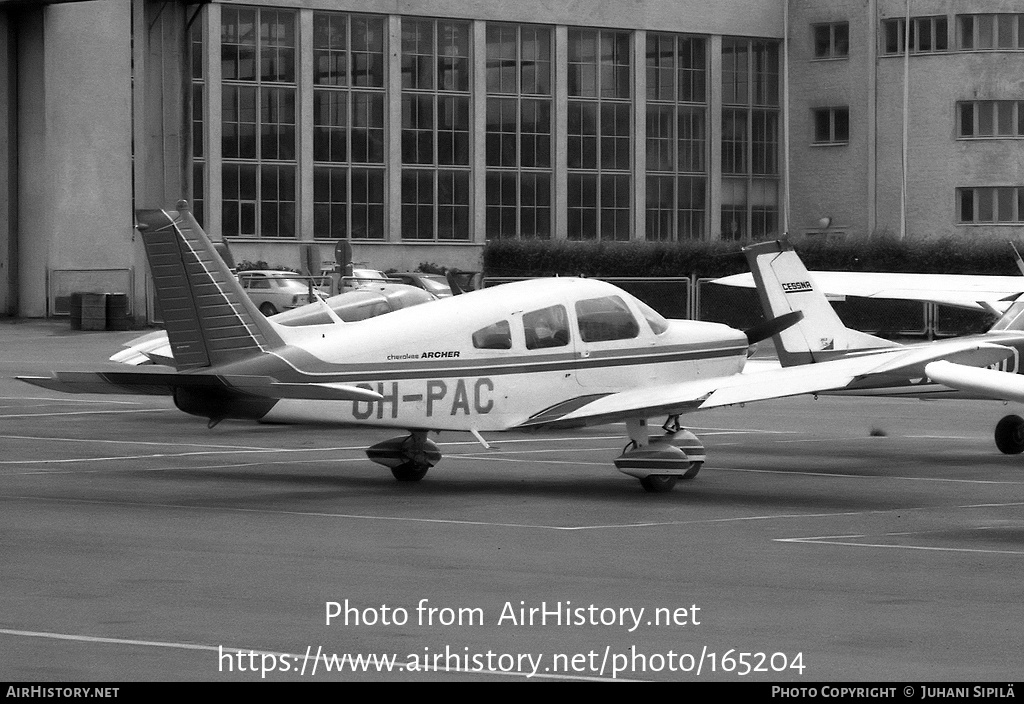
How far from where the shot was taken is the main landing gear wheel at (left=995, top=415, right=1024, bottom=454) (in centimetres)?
2045

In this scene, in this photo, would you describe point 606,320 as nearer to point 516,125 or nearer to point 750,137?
point 516,125

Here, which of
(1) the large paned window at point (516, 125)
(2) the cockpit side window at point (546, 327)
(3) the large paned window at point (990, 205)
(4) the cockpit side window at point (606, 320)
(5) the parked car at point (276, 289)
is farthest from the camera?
(1) the large paned window at point (516, 125)

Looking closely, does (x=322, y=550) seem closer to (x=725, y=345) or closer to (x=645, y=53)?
(x=725, y=345)

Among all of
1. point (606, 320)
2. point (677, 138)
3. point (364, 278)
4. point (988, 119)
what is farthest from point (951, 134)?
point (606, 320)

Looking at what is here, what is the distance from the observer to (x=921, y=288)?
24.7m

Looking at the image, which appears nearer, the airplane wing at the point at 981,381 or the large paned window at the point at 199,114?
the airplane wing at the point at 981,381

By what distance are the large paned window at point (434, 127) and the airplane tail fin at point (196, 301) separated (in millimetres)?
60921

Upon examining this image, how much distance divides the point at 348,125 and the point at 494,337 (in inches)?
2379

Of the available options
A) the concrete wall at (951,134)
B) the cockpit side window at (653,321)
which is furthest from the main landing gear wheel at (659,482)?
the concrete wall at (951,134)

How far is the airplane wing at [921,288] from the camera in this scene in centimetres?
2395

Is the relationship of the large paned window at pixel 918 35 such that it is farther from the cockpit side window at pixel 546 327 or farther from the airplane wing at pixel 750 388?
the cockpit side window at pixel 546 327

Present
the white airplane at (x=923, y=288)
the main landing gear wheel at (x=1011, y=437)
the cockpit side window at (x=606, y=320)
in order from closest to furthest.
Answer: the cockpit side window at (x=606, y=320), the main landing gear wheel at (x=1011, y=437), the white airplane at (x=923, y=288)

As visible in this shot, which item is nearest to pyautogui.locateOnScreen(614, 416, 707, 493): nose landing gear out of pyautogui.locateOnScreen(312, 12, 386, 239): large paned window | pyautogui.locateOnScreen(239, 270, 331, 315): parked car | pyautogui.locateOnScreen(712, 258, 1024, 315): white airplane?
pyautogui.locateOnScreen(712, 258, 1024, 315): white airplane

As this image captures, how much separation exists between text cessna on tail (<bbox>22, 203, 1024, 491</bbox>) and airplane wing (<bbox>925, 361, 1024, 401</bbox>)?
1.29 m
